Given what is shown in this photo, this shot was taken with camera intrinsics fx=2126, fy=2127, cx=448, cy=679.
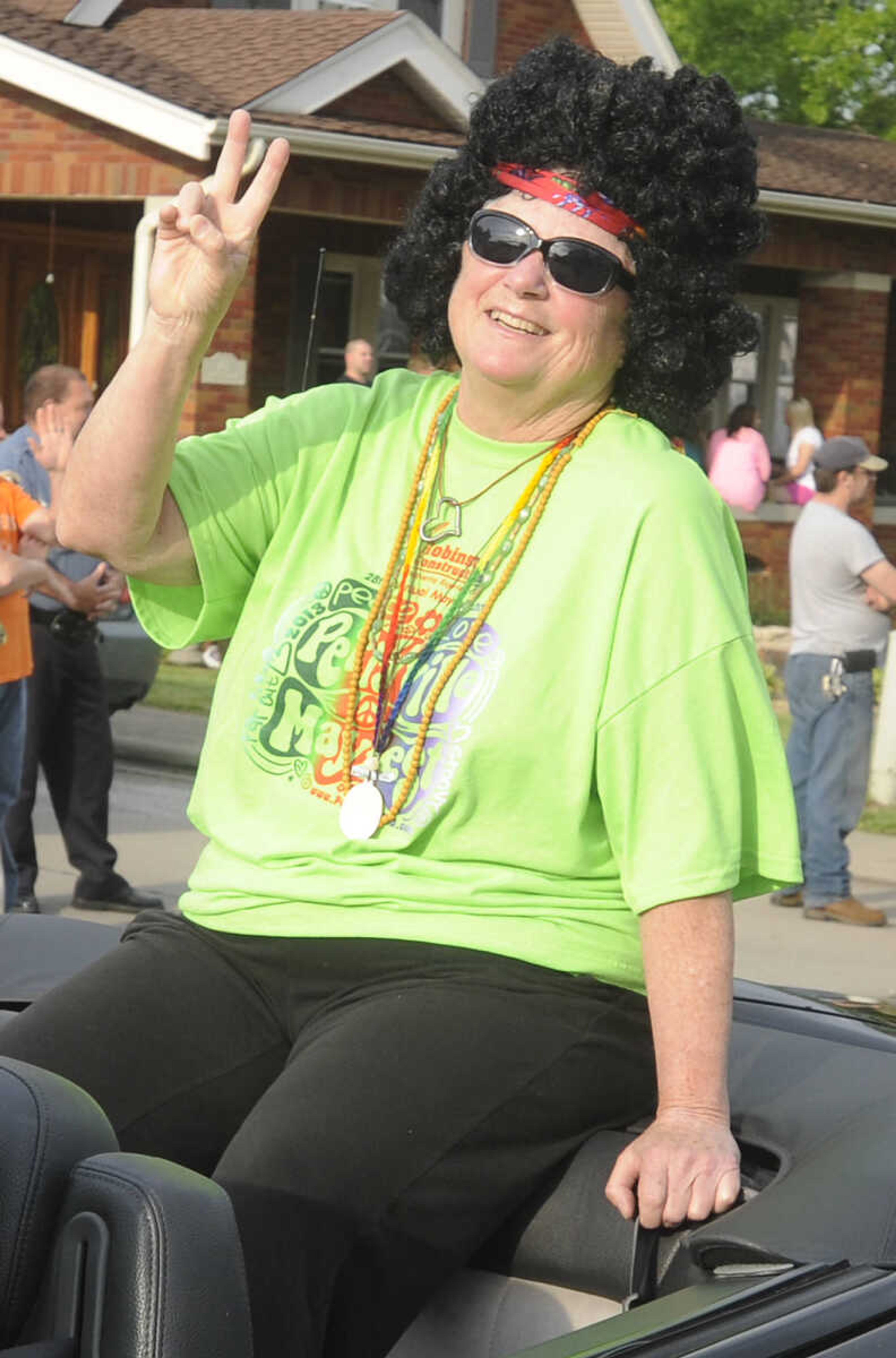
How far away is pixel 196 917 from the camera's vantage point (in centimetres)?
262

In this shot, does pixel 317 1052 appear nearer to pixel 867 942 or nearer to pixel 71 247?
pixel 867 942

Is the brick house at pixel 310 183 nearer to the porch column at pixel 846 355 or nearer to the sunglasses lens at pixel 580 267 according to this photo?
the porch column at pixel 846 355

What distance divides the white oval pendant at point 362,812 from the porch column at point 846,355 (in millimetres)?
16711

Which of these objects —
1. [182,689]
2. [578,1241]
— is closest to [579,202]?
[578,1241]

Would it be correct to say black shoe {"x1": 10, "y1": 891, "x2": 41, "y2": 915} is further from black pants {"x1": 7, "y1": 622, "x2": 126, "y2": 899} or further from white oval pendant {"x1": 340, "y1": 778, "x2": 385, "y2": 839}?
white oval pendant {"x1": 340, "y1": 778, "x2": 385, "y2": 839}

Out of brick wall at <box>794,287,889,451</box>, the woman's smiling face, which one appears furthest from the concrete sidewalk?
brick wall at <box>794,287,889,451</box>

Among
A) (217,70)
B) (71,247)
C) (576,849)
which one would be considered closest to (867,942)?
(576,849)

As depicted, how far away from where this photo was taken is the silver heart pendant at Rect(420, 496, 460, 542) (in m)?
2.68

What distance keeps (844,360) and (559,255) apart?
16535 millimetres

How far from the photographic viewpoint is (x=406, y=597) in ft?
8.68

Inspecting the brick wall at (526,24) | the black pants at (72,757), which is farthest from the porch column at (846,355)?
the black pants at (72,757)

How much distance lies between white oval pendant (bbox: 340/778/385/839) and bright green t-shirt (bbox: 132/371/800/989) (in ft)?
0.04

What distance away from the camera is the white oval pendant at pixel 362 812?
2.50 metres

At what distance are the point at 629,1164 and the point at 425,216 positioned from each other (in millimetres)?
1437
